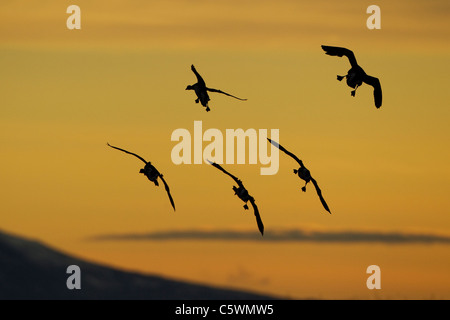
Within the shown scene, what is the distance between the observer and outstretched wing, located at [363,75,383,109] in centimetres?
9281

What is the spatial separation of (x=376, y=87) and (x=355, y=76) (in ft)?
7.66

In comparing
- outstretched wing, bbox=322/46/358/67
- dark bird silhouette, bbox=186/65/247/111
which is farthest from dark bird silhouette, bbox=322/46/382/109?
dark bird silhouette, bbox=186/65/247/111

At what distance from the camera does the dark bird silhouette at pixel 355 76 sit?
9044 centimetres

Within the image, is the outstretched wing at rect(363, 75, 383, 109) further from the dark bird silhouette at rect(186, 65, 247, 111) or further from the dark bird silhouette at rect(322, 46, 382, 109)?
the dark bird silhouette at rect(186, 65, 247, 111)

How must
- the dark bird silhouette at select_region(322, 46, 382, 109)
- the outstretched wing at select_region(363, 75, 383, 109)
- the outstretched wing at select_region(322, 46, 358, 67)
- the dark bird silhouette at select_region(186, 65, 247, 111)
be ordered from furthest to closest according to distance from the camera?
the dark bird silhouette at select_region(186, 65, 247, 111), the outstretched wing at select_region(363, 75, 383, 109), the dark bird silhouette at select_region(322, 46, 382, 109), the outstretched wing at select_region(322, 46, 358, 67)

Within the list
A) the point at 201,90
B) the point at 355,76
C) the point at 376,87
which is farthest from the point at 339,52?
the point at 201,90

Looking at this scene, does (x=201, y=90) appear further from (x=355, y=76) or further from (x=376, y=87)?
(x=376, y=87)

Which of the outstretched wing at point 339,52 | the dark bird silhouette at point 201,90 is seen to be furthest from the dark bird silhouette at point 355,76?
the dark bird silhouette at point 201,90

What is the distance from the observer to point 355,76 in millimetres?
92500

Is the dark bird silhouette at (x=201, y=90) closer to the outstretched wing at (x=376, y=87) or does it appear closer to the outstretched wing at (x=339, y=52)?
the outstretched wing at (x=339, y=52)
